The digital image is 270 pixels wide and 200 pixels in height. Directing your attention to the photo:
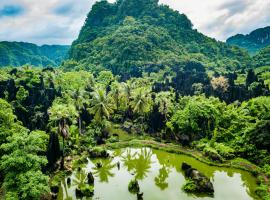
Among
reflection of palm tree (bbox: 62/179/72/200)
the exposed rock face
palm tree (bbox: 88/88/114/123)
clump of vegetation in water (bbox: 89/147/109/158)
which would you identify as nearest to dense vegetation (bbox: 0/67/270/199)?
palm tree (bbox: 88/88/114/123)

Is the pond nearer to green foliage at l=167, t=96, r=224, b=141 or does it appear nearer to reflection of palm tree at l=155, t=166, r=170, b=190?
reflection of palm tree at l=155, t=166, r=170, b=190

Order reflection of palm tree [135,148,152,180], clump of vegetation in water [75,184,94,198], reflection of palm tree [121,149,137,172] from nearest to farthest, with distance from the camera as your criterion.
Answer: clump of vegetation in water [75,184,94,198]
reflection of palm tree [135,148,152,180]
reflection of palm tree [121,149,137,172]

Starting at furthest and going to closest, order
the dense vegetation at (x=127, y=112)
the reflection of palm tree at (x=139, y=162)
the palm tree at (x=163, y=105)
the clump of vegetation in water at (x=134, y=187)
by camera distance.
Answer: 1. the palm tree at (x=163, y=105)
2. the reflection of palm tree at (x=139, y=162)
3. the clump of vegetation in water at (x=134, y=187)
4. the dense vegetation at (x=127, y=112)

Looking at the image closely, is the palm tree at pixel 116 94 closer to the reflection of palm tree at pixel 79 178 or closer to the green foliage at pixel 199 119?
the green foliage at pixel 199 119

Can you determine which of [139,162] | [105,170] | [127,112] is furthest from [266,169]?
[127,112]

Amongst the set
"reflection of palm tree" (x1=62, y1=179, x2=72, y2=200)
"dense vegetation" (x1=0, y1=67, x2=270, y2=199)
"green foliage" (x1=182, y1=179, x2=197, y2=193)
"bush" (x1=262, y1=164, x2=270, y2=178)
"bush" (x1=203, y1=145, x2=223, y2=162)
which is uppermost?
→ "dense vegetation" (x1=0, y1=67, x2=270, y2=199)

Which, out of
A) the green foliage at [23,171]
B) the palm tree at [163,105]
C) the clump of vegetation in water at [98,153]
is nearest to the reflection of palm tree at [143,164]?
the clump of vegetation in water at [98,153]
